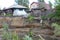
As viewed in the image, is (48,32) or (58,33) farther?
(48,32)

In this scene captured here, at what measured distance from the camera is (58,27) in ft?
24.5

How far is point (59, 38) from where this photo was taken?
6.70m

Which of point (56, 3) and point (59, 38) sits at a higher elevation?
point (56, 3)

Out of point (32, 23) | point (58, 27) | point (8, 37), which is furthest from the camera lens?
point (32, 23)

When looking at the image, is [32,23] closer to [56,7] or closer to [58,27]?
[56,7]

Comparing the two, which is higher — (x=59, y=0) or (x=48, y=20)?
(x=59, y=0)

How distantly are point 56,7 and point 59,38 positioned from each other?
7.70 feet

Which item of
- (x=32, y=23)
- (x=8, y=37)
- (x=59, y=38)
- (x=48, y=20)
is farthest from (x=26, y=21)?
(x=8, y=37)

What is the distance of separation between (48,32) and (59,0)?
5.52 feet

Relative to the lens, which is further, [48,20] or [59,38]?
[48,20]

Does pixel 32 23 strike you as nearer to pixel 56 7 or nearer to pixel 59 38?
pixel 56 7

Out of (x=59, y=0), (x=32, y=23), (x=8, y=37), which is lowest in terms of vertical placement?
(x=32, y=23)

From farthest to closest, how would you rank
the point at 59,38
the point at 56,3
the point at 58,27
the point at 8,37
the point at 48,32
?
the point at 56,3, the point at 48,32, the point at 58,27, the point at 59,38, the point at 8,37

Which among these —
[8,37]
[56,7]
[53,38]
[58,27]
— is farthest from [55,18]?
[8,37]
